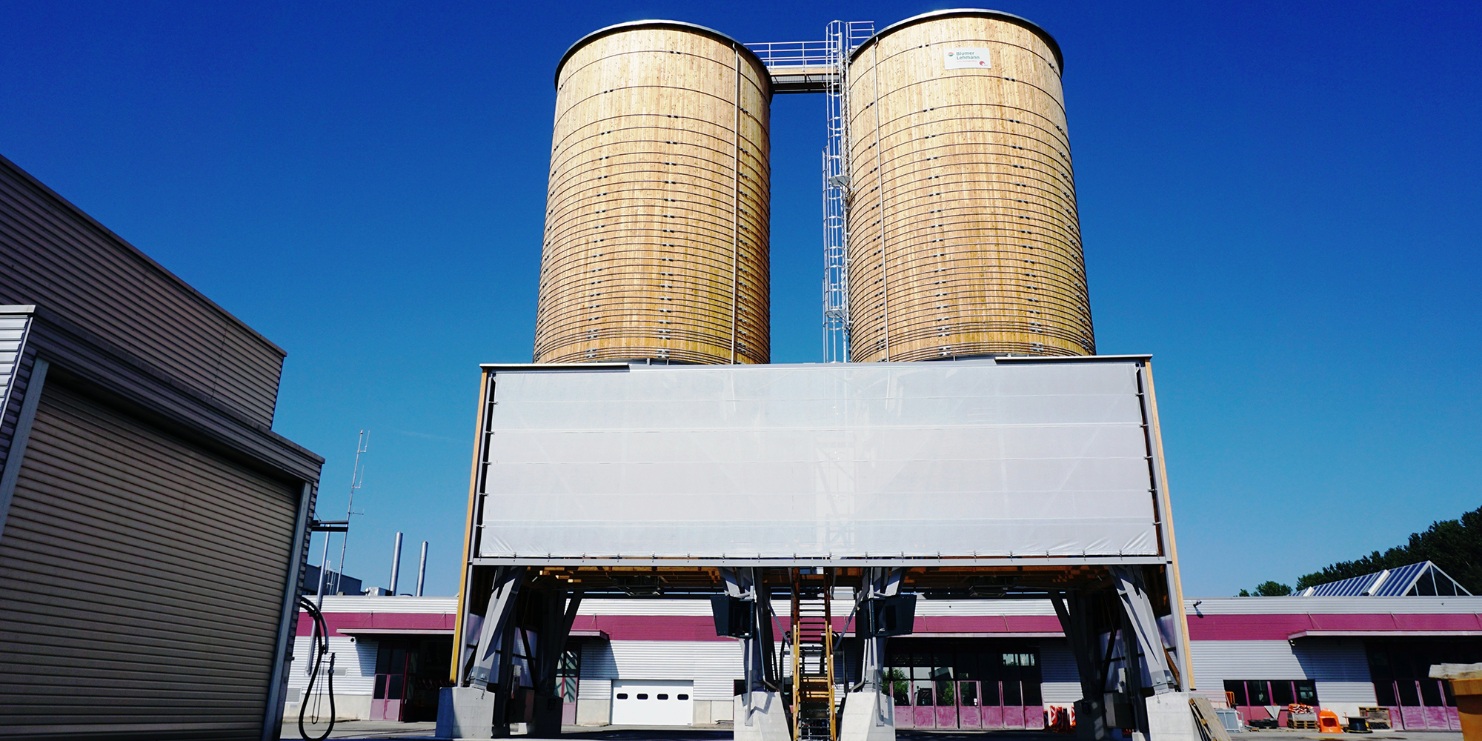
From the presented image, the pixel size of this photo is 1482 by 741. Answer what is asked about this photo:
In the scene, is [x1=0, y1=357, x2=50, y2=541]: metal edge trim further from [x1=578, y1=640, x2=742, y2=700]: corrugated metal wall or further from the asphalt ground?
[x1=578, y1=640, x2=742, y2=700]: corrugated metal wall

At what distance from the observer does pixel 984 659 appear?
118ft

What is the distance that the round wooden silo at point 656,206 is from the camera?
26.7 metres

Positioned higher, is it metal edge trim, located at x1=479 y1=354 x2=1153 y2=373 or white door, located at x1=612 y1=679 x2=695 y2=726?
metal edge trim, located at x1=479 y1=354 x2=1153 y2=373

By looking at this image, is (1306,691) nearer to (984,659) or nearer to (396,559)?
(984,659)

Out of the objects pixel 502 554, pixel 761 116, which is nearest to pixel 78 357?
pixel 502 554

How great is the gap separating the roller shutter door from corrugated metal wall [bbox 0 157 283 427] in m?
1.37

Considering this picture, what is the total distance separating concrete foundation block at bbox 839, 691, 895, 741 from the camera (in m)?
22.5

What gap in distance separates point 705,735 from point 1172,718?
14669 mm

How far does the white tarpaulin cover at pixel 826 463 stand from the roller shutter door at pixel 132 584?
6.83 m

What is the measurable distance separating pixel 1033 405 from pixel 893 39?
43.3 feet

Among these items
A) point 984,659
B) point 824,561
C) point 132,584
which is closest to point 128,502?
point 132,584

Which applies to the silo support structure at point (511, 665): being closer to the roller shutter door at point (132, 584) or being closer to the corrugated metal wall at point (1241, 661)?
the roller shutter door at point (132, 584)

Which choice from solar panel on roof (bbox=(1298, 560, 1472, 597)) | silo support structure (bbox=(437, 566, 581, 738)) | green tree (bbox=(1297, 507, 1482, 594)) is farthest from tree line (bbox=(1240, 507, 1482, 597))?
silo support structure (bbox=(437, 566, 581, 738))

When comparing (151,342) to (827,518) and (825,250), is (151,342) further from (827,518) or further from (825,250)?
(825,250)
